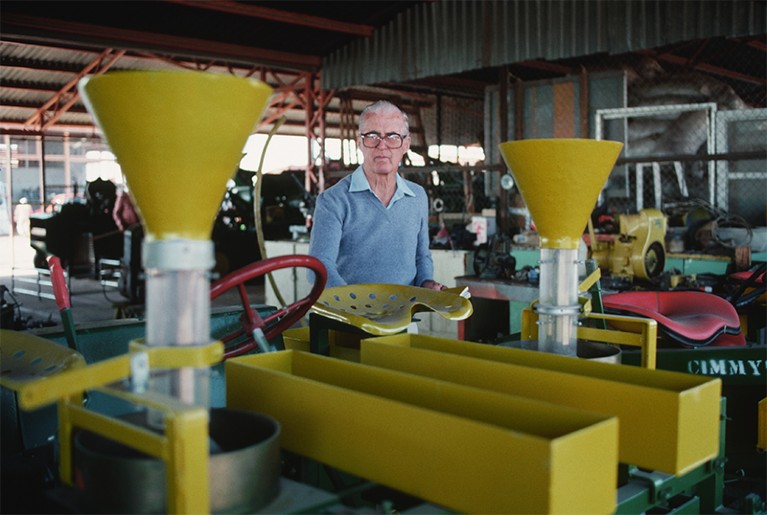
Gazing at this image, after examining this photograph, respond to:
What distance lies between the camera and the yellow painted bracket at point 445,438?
934 millimetres

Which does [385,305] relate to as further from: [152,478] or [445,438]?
[152,478]

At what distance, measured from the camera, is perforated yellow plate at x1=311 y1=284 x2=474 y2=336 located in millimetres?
1703

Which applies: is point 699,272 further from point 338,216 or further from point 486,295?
point 338,216

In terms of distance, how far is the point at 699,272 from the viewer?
220 inches

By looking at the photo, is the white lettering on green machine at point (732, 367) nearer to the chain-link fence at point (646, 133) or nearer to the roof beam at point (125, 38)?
the chain-link fence at point (646, 133)

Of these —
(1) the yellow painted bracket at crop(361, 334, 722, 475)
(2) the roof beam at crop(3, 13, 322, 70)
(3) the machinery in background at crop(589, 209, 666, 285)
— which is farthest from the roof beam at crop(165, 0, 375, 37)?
(1) the yellow painted bracket at crop(361, 334, 722, 475)

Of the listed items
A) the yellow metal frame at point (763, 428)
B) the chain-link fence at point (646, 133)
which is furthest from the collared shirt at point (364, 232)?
the chain-link fence at point (646, 133)

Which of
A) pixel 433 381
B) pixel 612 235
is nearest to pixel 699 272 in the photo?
pixel 612 235

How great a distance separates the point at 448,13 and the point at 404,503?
867 centimetres

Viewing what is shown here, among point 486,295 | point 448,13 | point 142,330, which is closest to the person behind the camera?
point 142,330

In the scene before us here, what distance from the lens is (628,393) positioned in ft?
3.95

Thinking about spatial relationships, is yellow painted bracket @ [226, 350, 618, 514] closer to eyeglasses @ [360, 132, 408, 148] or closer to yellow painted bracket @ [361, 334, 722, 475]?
yellow painted bracket @ [361, 334, 722, 475]

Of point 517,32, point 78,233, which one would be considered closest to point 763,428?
point 517,32

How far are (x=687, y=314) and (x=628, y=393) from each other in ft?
7.66
